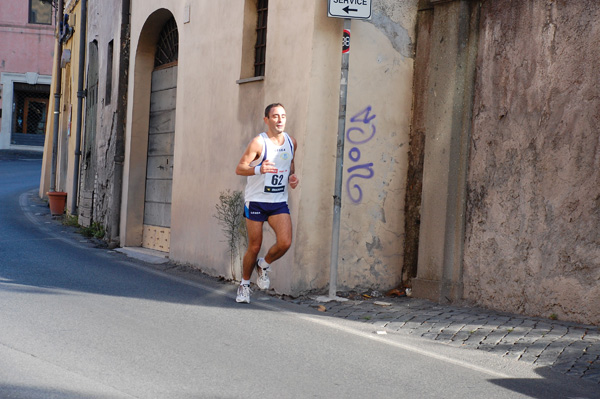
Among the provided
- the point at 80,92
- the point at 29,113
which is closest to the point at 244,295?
the point at 80,92

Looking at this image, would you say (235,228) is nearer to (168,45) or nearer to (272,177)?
(272,177)

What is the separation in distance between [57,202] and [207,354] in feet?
51.1

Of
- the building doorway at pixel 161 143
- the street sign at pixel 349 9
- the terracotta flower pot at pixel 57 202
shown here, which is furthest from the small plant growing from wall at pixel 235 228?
the terracotta flower pot at pixel 57 202

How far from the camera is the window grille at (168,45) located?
13.7 metres

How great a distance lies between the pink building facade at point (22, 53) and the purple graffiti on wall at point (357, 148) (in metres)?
34.9

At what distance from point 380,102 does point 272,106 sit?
167cm

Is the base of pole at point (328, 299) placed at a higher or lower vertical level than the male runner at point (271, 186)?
lower

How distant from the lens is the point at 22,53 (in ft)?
138

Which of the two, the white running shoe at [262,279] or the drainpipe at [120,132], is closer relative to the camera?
the white running shoe at [262,279]

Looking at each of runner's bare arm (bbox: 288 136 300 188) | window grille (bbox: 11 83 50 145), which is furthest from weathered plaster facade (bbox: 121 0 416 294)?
window grille (bbox: 11 83 50 145)

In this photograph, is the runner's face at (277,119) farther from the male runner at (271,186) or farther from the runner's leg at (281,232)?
the runner's leg at (281,232)

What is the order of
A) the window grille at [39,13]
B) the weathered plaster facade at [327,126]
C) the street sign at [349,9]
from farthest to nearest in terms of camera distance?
the window grille at [39,13], the weathered plaster facade at [327,126], the street sign at [349,9]

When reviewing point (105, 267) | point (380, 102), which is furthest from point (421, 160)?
point (105, 267)

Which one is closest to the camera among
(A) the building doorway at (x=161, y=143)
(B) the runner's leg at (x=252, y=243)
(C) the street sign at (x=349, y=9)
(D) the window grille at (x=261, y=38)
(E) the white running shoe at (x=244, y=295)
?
(B) the runner's leg at (x=252, y=243)
